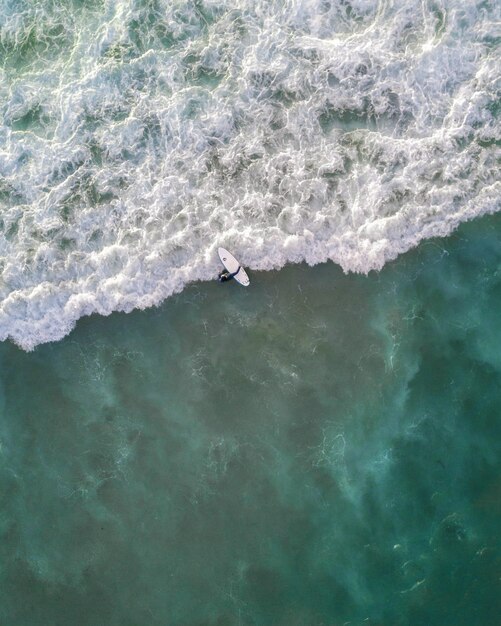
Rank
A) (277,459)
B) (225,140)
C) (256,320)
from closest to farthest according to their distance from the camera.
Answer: (277,459) → (256,320) → (225,140)

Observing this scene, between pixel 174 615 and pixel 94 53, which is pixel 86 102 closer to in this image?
pixel 94 53

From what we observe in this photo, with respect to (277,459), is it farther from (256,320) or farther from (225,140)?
(225,140)

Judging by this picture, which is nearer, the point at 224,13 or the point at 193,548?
the point at 193,548

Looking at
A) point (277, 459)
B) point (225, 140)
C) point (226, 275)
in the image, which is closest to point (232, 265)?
point (226, 275)

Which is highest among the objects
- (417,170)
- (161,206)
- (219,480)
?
(417,170)

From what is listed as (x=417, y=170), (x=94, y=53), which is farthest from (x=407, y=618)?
(x=94, y=53)

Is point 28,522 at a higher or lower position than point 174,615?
higher

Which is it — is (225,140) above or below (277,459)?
above
